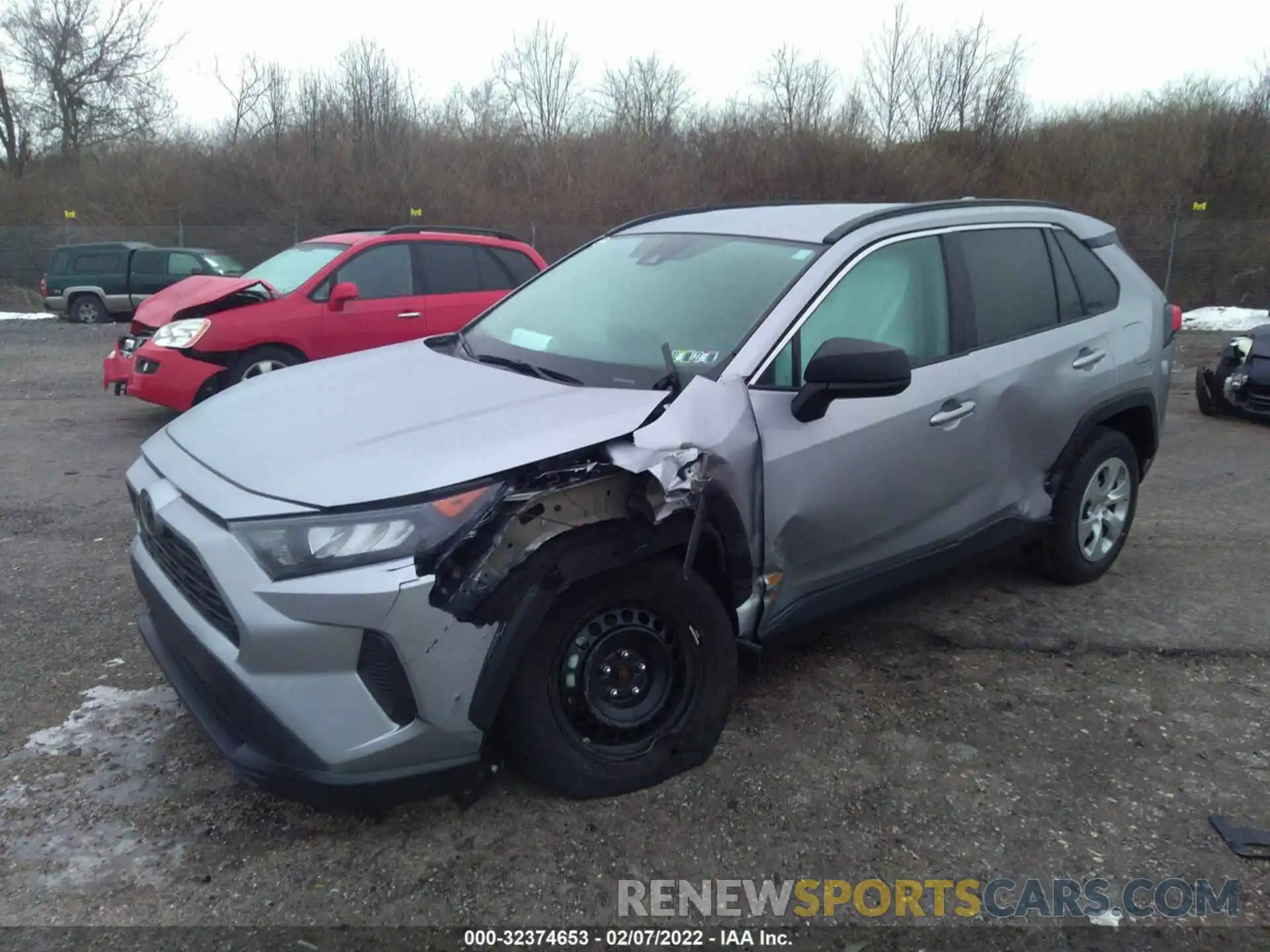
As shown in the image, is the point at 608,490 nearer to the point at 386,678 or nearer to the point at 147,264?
the point at 386,678

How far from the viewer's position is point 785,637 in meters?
3.36

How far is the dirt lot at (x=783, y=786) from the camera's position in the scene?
2.64m

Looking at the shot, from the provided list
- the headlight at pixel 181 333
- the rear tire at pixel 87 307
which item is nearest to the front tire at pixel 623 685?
the headlight at pixel 181 333

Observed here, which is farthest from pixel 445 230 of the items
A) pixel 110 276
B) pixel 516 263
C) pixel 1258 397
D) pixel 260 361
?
pixel 110 276

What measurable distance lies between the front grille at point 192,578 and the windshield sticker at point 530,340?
142cm

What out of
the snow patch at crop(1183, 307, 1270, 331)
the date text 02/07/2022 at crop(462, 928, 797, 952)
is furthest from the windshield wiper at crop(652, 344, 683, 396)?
the snow patch at crop(1183, 307, 1270, 331)

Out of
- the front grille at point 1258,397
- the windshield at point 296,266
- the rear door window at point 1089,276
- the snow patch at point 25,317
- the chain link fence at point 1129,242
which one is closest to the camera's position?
the rear door window at point 1089,276

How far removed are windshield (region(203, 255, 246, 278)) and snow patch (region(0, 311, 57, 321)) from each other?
3.71 meters

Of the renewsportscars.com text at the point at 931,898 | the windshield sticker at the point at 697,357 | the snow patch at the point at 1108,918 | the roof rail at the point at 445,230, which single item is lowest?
the snow patch at the point at 1108,918

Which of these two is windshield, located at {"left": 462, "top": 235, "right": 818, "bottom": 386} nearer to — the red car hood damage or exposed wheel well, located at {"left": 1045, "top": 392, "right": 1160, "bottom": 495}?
exposed wheel well, located at {"left": 1045, "top": 392, "right": 1160, "bottom": 495}

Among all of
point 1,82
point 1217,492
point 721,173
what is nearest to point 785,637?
point 1217,492

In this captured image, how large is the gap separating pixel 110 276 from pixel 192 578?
20312 mm

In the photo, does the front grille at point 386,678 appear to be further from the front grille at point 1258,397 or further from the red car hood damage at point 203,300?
the front grille at point 1258,397

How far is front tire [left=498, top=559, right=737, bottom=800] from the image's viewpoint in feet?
9.02
